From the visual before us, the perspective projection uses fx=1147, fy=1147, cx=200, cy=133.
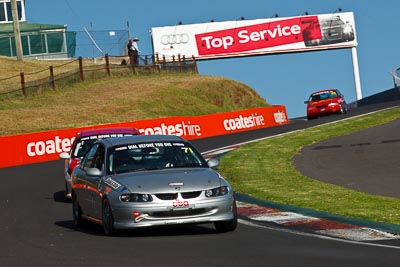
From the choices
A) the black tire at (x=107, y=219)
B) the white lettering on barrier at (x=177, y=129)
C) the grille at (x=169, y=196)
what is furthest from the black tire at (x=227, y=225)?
the white lettering on barrier at (x=177, y=129)

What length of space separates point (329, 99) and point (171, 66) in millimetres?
18112

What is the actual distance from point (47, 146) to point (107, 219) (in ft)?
76.9

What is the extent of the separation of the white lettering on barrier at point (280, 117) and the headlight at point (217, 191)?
40.8 metres

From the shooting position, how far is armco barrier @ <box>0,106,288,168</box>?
35.9 metres

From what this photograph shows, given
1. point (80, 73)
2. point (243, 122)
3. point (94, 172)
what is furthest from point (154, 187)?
point (80, 73)

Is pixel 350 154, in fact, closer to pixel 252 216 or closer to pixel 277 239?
pixel 252 216

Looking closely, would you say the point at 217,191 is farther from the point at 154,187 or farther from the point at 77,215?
the point at 77,215

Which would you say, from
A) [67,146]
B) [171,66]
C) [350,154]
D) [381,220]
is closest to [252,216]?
[381,220]

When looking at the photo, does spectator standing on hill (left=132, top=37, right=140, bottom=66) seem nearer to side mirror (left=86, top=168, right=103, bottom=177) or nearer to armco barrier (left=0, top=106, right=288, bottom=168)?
armco barrier (left=0, top=106, right=288, bottom=168)

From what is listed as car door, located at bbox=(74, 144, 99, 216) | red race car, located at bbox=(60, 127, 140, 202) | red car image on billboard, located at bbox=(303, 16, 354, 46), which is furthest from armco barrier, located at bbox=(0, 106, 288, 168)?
red car image on billboard, located at bbox=(303, 16, 354, 46)

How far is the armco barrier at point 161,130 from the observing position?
35906 millimetres

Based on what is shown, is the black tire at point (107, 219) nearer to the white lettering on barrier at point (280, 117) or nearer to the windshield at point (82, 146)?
the windshield at point (82, 146)

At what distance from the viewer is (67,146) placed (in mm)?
38000

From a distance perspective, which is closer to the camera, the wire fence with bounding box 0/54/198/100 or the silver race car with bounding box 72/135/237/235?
the silver race car with bounding box 72/135/237/235
